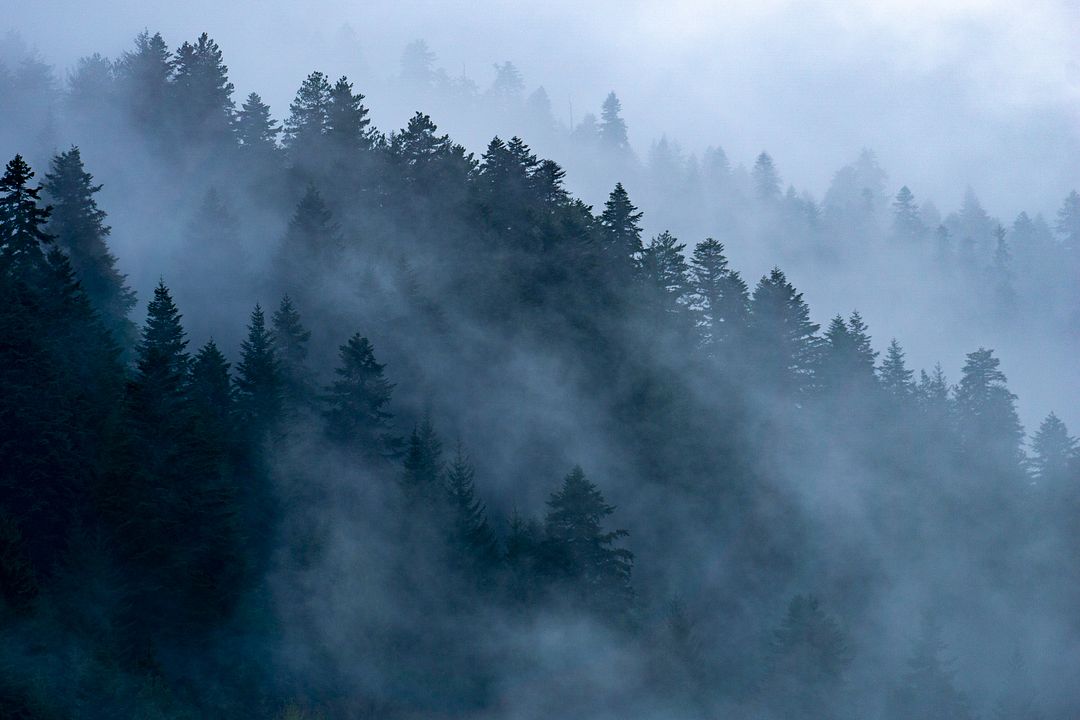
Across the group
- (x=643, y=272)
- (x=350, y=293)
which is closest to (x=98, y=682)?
(x=350, y=293)

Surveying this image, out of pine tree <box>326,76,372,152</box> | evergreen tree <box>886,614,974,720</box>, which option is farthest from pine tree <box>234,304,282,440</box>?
evergreen tree <box>886,614,974,720</box>

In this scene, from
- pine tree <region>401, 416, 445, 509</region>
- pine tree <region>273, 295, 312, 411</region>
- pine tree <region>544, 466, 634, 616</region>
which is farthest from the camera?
pine tree <region>273, 295, 312, 411</region>

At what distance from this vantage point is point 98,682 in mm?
24234

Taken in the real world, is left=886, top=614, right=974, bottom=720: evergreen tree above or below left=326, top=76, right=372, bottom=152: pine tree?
below

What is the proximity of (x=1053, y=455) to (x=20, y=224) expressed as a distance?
5181 cm

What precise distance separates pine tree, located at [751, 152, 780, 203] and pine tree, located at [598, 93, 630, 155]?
14.6 meters

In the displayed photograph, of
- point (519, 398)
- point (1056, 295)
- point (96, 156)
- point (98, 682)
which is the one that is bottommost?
point (98, 682)

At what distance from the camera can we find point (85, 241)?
40.5 m

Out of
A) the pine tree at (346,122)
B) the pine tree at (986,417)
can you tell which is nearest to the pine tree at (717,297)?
the pine tree at (986,417)

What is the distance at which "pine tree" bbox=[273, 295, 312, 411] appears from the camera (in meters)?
36.1

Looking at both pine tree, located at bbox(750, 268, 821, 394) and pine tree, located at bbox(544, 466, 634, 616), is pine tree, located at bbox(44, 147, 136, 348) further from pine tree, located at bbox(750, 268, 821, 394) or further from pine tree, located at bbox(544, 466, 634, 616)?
pine tree, located at bbox(750, 268, 821, 394)

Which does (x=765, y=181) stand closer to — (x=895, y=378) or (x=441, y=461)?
(x=895, y=378)

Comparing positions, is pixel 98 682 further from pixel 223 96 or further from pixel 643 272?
pixel 223 96

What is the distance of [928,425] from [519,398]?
970 inches
